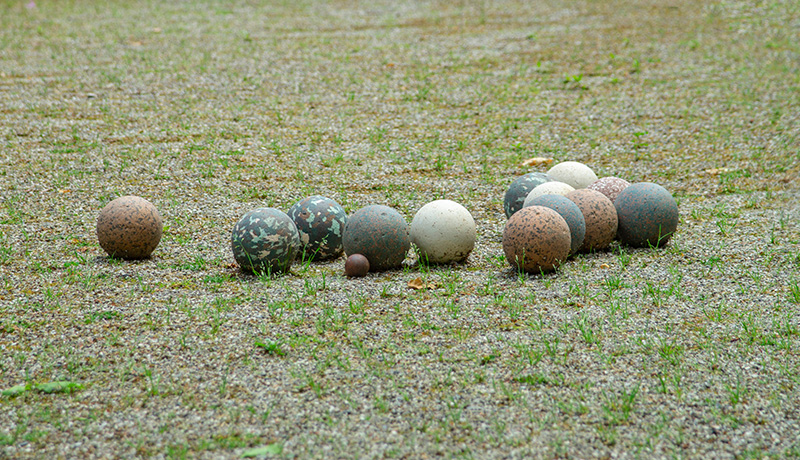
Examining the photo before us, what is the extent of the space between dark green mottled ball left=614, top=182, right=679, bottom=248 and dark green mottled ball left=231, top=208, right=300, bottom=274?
2907mm

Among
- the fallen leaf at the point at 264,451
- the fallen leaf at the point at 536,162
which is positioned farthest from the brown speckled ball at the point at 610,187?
the fallen leaf at the point at 264,451

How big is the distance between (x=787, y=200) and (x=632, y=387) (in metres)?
4.73

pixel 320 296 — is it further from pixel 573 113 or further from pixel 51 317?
pixel 573 113

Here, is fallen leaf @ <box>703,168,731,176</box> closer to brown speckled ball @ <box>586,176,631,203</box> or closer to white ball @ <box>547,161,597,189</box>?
white ball @ <box>547,161,597,189</box>

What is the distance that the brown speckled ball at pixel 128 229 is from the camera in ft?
19.1

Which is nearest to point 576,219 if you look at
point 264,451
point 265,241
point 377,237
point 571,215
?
point 571,215

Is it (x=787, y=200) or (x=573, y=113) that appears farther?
(x=573, y=113)

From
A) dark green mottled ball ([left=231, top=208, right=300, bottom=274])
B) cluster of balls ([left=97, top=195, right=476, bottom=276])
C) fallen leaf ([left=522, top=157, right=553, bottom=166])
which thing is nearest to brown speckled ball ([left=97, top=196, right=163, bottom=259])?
cluster of balls ([left=97, top=195, right=476, bottom=276])

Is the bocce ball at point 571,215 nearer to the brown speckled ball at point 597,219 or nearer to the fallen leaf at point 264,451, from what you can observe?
the brown speckled ball at point 597,219

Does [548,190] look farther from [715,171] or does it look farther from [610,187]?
[715,171]

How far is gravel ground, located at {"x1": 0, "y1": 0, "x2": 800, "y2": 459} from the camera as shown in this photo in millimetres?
3760

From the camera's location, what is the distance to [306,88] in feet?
39.1

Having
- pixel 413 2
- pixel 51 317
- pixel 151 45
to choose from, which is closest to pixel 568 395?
pixel 51 317

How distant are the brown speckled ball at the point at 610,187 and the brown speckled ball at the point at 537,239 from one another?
119 centimetres
